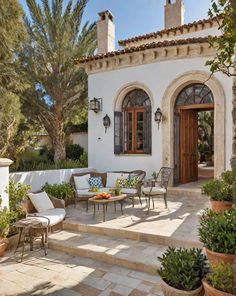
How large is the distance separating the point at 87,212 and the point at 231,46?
19.1 ft

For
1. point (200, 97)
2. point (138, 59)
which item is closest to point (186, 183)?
point (200, 97)

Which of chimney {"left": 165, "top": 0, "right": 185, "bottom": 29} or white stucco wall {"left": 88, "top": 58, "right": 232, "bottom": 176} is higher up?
chimney {"left": 165, "top": 0, "right": 185, "bottom": 29}

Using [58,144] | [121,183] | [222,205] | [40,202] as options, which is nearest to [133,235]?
[222,205]

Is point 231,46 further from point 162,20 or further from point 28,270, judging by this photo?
point 162,20

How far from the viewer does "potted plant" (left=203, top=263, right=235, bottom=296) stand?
2630 millimetres

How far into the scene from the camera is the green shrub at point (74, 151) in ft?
48.5

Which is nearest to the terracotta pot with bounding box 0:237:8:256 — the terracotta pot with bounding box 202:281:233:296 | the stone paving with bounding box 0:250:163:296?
the stone paving with bounding box 0:250:163:296

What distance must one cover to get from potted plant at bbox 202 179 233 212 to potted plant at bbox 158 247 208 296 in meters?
2.69

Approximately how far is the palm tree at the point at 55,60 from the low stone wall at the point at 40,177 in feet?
16.0

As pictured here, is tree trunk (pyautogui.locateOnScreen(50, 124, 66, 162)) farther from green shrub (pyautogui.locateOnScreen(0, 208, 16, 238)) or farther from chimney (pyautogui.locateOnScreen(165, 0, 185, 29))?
green shrub (pyautogui.locateOnScreen(0, 208, 16, 238))

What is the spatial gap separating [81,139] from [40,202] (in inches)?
368

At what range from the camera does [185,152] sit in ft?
34.0

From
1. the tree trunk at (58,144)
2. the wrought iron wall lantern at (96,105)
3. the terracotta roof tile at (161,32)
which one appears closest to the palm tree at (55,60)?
the tree trunk at (58,144)

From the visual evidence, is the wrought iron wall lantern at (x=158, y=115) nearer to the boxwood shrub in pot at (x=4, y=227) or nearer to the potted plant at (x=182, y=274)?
the boxwood shrub in pot at (x=4, y=227)
